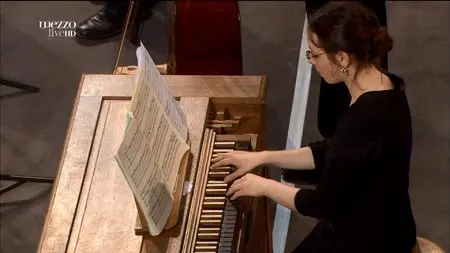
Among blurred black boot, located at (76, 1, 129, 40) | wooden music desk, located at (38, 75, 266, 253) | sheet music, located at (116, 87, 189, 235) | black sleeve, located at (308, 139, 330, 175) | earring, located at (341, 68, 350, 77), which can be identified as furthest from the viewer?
blurred black boot, located at (76, 1, 129, 40)

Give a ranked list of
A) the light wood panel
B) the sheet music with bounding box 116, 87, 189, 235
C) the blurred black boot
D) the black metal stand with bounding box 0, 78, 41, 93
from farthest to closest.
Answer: the blurred black boot → the black metal stand with bounding box 0, 78, 41, 93 → the light wood panel → the sheet music with bounding box 116, 87, 189, 235

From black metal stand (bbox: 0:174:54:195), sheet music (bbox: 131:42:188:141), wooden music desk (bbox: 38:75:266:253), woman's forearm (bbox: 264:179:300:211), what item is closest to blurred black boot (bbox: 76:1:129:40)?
black metal stand (bbox: 0:174:54:195)

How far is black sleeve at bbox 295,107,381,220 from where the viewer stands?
189cm

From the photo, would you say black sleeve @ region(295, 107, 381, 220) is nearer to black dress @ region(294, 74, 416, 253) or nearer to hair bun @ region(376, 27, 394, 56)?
black dress @ region(294, 74, 416, 253)

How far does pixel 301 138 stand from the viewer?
138 inches

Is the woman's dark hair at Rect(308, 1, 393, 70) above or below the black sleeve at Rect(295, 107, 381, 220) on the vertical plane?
above

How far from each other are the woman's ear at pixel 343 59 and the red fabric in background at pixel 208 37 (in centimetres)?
102

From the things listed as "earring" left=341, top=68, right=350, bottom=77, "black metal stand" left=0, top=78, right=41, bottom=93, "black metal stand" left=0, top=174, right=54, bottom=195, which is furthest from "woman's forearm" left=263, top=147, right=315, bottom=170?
"black metal stand" left=0, top=78, right=41, bottom=93

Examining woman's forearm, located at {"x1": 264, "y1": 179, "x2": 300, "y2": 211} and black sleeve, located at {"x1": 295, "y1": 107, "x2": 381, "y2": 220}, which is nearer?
black sleeve, located at {"x1": 295, "y1": 107, "x2": 381, "y2": 220}

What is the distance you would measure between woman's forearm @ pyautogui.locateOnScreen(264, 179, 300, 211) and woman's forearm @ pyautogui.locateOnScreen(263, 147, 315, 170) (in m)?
0.21

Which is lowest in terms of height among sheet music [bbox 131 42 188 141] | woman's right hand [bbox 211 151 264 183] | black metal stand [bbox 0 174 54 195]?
black metal stand [bbox 0 174 54 195]

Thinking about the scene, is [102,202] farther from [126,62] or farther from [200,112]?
[126,62]

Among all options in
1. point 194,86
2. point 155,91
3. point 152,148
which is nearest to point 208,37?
point 194,86

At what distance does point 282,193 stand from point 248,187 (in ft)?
0.40
